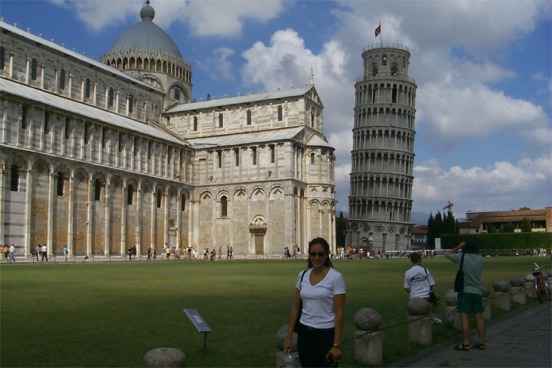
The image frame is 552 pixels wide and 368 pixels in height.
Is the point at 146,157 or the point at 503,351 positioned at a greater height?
the point at 146,157

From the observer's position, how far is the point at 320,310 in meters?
6.78

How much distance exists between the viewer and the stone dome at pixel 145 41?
246 feet

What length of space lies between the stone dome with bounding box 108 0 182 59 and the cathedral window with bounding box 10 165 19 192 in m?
32.1

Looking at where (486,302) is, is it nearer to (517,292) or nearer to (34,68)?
(517,292)

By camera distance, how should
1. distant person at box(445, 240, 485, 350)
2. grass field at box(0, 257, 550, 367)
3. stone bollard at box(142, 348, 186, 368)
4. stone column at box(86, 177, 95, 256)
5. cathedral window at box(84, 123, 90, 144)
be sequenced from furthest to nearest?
1. cathedral window at box(84, 123, 90, 144)
2. stone column at box(86, 177, 95, 256)
3. distant person at box(445, 240, 485, 350)
4. grass field at box(0, 257, 550, 367)
5. stone bollard at box(142, 348, 186, 368)

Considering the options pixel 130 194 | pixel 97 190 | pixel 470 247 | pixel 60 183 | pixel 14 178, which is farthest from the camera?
pixel 130 194

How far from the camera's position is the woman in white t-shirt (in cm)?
674

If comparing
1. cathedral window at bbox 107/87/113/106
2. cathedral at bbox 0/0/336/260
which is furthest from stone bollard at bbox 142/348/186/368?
cathedral window at bbox 107/87/113/106

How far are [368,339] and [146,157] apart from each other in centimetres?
5251

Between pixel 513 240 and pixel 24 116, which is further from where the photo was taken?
pixel 513 240

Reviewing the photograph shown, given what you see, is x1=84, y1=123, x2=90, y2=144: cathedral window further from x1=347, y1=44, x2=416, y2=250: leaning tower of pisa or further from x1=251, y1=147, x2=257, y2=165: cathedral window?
x1=347, y1=44, x2=416, y2=250: leaning tower of pisa

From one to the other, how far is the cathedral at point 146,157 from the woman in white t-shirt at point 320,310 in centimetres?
4190

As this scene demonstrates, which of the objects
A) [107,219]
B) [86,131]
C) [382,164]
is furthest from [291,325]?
Answer: [382,164]

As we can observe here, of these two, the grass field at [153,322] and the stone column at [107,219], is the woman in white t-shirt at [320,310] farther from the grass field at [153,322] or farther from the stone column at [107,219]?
the stone column at [107,219]
